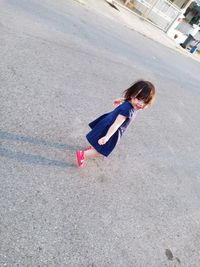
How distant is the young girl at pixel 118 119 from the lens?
2.70m

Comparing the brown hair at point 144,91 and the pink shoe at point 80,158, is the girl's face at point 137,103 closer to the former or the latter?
the brown hair at point 144,91

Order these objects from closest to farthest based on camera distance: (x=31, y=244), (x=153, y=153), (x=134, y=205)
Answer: (x=31, y=244)
(x=134, y=205)
(x=153, y=153)

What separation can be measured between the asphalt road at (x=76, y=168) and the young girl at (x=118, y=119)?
0.96 ft

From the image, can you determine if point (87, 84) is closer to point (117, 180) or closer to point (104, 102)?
point (104, 102)

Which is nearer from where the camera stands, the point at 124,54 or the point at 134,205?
the point at 134,205

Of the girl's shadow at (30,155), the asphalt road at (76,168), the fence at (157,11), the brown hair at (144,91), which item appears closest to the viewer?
the asphalt road at (76,168)

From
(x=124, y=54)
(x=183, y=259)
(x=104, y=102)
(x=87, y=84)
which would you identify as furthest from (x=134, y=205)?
(x=124, y=54)

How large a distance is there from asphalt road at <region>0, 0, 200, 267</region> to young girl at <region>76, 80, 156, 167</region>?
0.96 ft

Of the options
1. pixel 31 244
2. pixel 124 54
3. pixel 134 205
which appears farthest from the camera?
pixel 124 54

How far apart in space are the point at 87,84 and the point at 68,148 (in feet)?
6.50

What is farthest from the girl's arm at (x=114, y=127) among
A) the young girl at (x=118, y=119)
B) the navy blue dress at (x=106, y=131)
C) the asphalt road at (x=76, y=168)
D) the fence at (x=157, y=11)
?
the fence at (x=157, y=11)

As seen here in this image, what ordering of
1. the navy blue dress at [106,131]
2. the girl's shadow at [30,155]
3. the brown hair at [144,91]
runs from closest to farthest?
the brown hair at [144,91] → the girl's shadow at [30,155] → the navy blue dress at [106,131]

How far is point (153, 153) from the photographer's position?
4.34m

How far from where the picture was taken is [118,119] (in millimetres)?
2805
